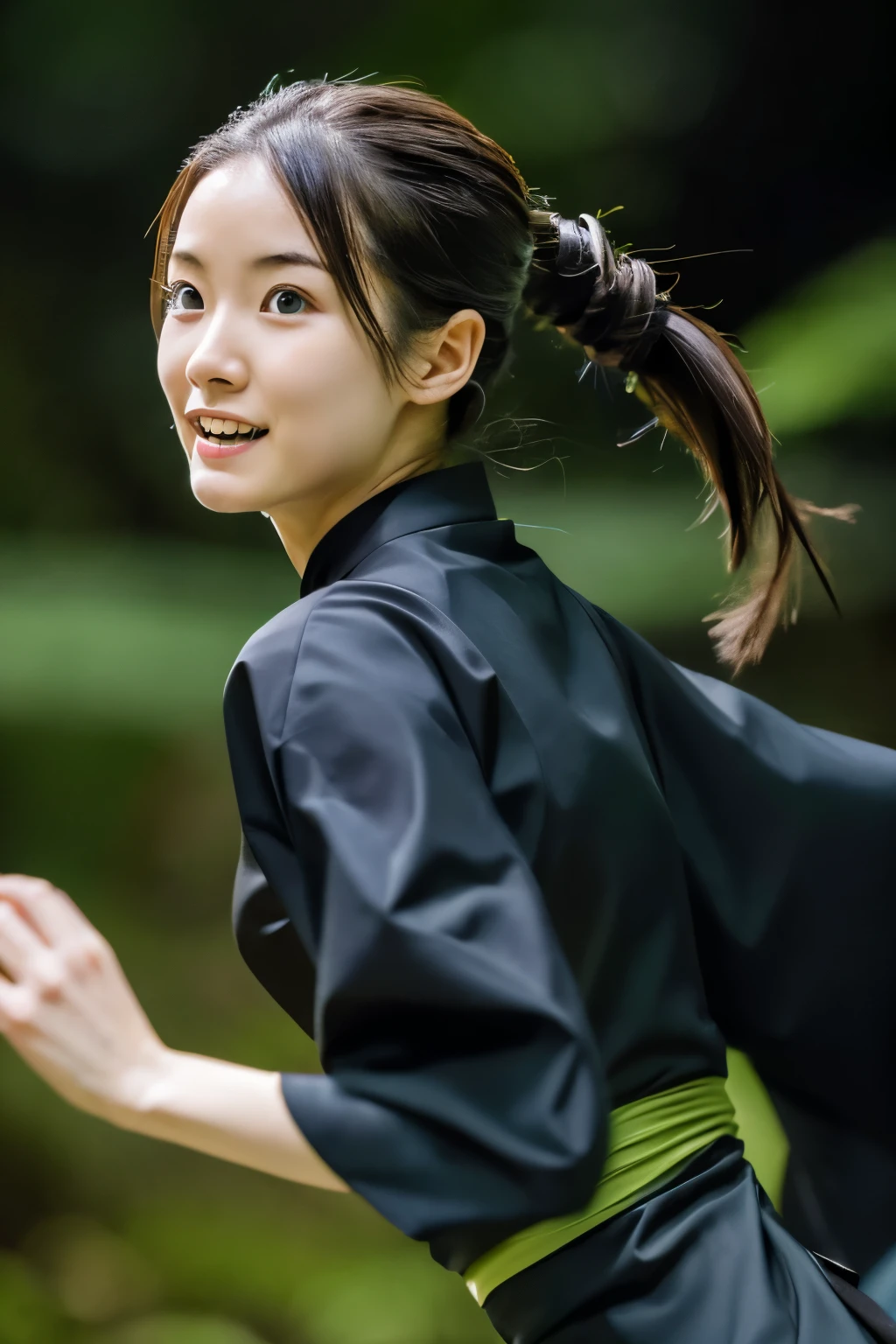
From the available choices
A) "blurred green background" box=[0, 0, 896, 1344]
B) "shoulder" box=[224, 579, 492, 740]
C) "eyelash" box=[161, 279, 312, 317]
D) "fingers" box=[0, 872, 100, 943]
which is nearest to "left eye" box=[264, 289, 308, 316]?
"eyelash" box=[161, 279, 312, 317]

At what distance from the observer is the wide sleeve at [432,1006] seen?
16.5 inches

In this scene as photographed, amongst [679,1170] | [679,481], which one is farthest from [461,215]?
[679,481]

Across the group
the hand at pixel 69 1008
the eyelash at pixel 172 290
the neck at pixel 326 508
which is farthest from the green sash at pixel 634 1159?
the eyelash at pixel 172 290

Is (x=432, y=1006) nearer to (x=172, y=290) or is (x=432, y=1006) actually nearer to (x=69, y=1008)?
(x=69, y=1008)

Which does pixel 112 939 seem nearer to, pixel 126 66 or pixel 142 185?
pixel 142 185

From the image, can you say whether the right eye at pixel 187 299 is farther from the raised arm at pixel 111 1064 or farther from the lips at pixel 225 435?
the raised arm at pixel 111 1064

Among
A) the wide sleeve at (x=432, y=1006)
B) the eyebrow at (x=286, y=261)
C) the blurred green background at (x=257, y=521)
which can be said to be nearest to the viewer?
the wide sleeve at (x=432, y=1006)

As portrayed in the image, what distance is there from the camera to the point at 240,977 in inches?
58.6

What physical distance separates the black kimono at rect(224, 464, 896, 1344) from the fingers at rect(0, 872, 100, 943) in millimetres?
71

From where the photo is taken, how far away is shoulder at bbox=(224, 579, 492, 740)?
462 mm

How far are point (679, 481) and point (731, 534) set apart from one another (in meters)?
0.85

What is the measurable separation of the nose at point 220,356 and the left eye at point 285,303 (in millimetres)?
18

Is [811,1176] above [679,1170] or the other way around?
the other way around

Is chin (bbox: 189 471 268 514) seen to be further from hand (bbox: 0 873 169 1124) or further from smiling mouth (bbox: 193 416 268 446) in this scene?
hand (bbox: 0 873 169 1124)
